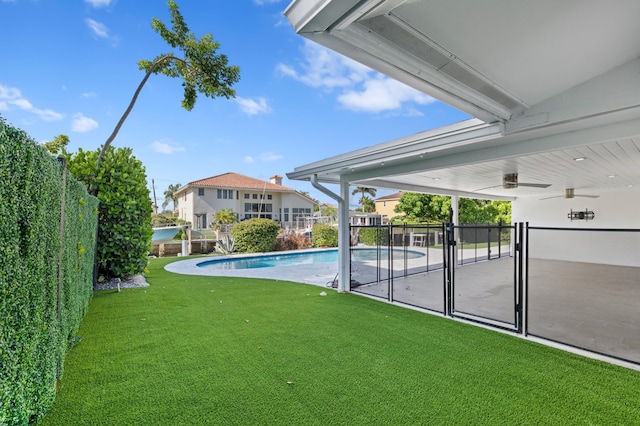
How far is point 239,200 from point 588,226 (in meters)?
23.8

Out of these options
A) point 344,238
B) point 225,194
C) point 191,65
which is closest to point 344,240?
point 344,238

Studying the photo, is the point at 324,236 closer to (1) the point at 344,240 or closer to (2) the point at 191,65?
(1) the point at 344,240

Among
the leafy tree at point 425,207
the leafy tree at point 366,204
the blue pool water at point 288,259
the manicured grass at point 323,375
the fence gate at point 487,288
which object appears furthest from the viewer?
the leafy tree at point 366,204

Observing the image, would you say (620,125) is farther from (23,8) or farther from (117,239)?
(23,8)

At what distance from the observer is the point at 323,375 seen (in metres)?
3.18

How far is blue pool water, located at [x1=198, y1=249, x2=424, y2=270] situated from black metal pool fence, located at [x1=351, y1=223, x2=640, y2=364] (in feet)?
1.75

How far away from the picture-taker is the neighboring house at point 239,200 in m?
25.2

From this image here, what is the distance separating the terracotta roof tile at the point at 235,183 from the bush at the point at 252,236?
1159cm

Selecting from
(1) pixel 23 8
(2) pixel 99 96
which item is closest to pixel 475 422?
(1) pixel 23 8

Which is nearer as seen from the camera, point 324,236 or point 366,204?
point 324,236

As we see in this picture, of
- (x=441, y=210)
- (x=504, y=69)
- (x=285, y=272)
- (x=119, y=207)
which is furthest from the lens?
(x=441, y=210)

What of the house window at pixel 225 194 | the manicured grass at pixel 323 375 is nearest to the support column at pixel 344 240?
the manicured grass at pixel 323 375

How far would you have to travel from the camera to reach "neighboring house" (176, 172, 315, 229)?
82.7 ft

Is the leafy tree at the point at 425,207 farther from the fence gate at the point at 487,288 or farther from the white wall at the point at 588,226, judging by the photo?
the fence gate at the point at 487,288
